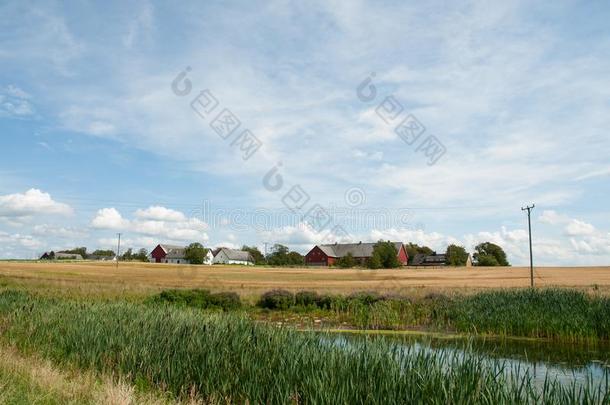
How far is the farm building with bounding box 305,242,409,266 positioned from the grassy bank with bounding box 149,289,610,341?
90.9 meters

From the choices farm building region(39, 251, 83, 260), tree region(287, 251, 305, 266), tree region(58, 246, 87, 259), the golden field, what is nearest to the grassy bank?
the golden field

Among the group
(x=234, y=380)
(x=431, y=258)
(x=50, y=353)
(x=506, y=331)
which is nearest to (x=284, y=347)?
(x=234, y=380)

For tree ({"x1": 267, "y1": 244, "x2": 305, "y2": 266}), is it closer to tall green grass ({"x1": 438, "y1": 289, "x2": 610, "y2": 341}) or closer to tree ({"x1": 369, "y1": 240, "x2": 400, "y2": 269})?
tree ({"x1": 369, "y1": 240, "x2": 400, "y2": 269})

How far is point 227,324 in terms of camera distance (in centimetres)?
1205

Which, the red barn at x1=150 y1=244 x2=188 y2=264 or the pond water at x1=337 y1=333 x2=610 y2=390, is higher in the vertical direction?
the red barn at x1=150 y1=244 x2=188 y2=264

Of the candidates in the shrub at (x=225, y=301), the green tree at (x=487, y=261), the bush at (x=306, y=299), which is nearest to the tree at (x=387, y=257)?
the green tree at (x=487, y=261)

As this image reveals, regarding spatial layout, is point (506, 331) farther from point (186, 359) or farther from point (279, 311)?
point (186, 359)

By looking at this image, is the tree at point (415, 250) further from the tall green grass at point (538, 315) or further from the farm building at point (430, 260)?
the tall green grass at point (538, 315)

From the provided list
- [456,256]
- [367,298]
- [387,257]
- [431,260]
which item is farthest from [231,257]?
[367,298]

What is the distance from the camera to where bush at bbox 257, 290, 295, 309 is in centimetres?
3181

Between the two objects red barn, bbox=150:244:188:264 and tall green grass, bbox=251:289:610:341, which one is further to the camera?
red barn, bbox=150:244:188:264

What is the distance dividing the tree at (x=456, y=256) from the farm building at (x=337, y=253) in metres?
10.9

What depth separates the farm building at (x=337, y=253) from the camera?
12404 centimetres

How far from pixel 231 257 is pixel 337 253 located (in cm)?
3168
